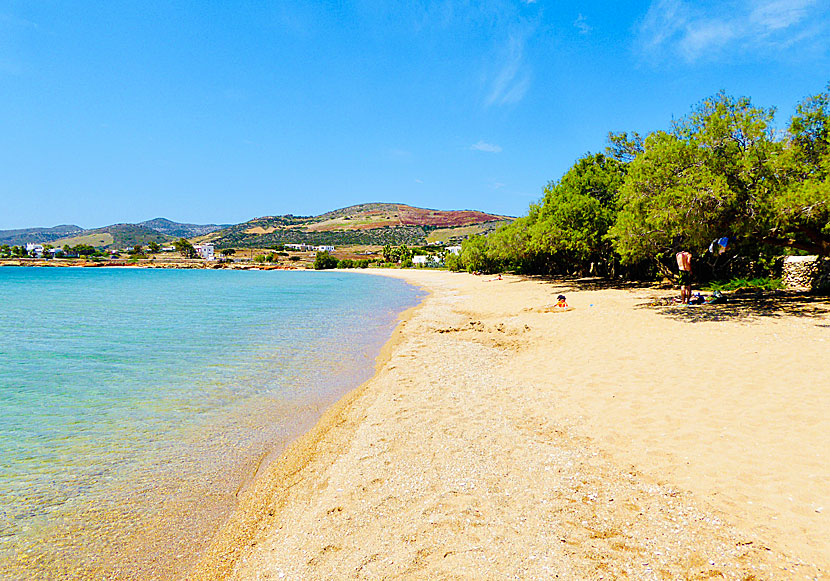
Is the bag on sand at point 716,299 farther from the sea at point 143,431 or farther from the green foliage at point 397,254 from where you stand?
the green foliage at point 397,254

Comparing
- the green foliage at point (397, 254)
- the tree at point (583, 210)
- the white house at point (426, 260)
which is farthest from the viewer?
the green foliage at point (397, 254)

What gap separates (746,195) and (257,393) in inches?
624

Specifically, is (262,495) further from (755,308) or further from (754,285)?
(754,285)

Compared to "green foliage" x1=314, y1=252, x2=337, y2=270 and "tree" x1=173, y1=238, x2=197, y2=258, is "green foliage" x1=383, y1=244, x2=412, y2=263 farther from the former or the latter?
"tree" x1=173, y1=238, x2=197, y2=258

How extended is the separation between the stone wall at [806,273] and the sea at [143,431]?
17361mm

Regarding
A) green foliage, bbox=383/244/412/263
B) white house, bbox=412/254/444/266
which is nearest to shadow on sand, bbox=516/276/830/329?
white house, bbox=412/254/444/266

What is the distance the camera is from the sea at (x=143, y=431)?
438 cm

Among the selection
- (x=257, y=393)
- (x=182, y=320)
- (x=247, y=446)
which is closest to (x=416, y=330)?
(x=257, y=393)

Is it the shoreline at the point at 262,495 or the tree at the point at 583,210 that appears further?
the tree at the point at 583,210

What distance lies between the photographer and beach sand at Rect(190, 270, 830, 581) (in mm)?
3502

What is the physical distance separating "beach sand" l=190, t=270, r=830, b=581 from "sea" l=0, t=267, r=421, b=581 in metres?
Result: 0.65

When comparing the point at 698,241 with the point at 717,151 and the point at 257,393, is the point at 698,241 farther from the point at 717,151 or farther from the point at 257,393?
the point at 257,393

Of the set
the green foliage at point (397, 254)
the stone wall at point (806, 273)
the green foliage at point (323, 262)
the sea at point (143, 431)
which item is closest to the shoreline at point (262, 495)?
the sea at point (143, 431)

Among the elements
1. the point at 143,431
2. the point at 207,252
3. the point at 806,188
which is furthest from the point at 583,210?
the point at 207,252
